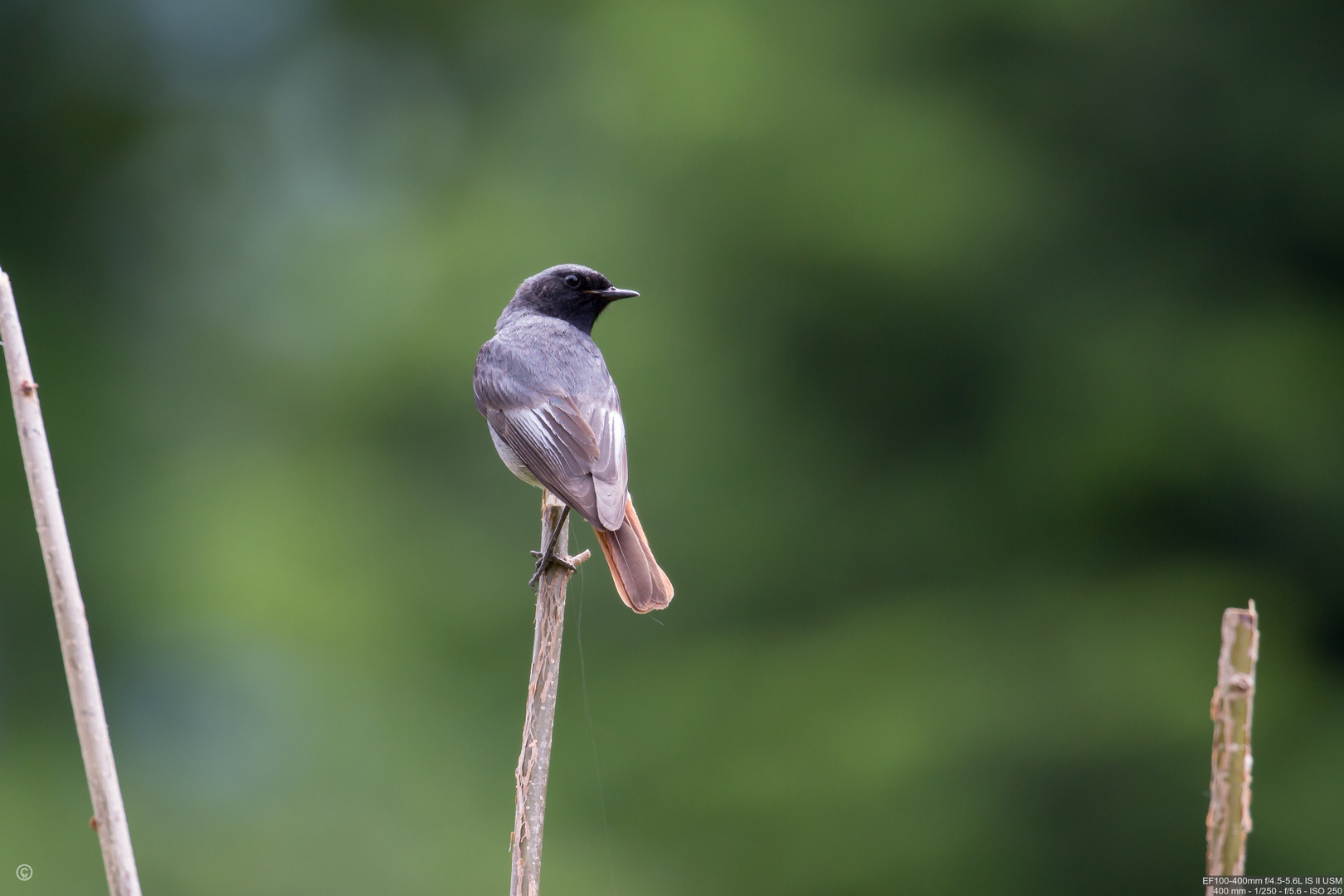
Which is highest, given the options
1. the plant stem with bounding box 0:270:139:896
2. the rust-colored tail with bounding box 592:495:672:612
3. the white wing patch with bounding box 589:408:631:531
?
the white wing patch with bounding box 589:408:631:531

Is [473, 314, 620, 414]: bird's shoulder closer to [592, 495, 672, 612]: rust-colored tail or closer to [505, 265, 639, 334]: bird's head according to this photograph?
[505, 265, 639, 334]: bird's head

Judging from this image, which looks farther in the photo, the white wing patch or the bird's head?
the bird's head

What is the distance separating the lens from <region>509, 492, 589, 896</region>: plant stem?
5.71 ft

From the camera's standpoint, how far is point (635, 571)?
307cm

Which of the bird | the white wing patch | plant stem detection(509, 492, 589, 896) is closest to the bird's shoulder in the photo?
the bird

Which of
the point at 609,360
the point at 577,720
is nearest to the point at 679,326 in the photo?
the point at 609,360

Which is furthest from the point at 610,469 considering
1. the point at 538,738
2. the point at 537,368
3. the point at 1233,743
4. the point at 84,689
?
the point at 1233,743

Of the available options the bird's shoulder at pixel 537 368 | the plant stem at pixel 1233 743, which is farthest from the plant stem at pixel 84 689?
the bird's shoulder at pixel 537 368

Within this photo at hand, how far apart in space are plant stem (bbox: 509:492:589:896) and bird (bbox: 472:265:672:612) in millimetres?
536

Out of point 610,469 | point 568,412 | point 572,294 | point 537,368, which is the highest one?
point 572,294

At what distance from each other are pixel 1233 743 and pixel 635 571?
83.8 inches

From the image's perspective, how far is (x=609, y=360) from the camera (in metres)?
6.76

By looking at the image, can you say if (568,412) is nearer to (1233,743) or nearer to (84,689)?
(84,689)

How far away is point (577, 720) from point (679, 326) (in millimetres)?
2190
